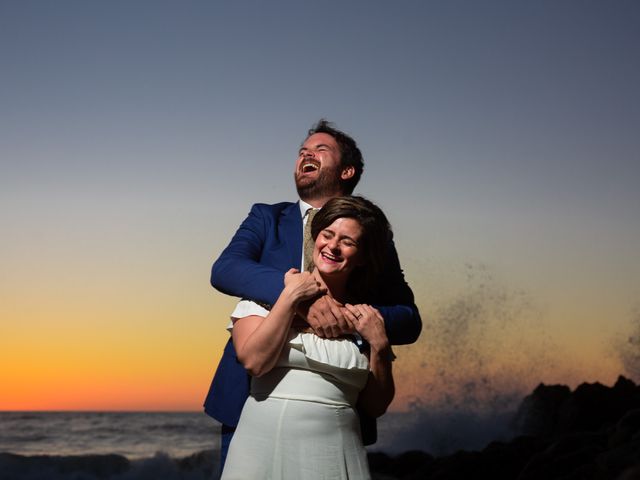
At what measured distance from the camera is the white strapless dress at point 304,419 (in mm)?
2518

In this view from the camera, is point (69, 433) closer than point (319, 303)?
No

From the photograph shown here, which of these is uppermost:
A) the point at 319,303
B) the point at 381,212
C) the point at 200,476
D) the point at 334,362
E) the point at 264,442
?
the point at 381,212

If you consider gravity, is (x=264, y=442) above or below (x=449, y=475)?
above

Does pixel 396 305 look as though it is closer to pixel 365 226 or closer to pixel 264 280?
pixel 365 226

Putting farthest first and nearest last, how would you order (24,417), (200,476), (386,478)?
(24,417) → (200,476) → (386,478)

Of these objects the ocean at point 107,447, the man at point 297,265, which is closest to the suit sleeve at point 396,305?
the man at point 297,265

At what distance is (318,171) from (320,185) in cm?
5

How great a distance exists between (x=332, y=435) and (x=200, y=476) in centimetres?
1595

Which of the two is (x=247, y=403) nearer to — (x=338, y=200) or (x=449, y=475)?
(x=338, y=200)

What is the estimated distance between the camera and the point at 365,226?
2629 millimetres

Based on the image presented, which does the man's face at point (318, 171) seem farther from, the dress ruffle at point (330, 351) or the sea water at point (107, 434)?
the sea water at point (107, 434)

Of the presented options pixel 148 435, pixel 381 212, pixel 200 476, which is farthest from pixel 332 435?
pixel 148 435

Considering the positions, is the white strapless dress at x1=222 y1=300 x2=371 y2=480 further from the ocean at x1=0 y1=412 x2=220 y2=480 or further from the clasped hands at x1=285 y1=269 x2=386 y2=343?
the ocean at x1=0 y1=412 x2=220 y2=480

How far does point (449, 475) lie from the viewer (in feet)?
34.1
